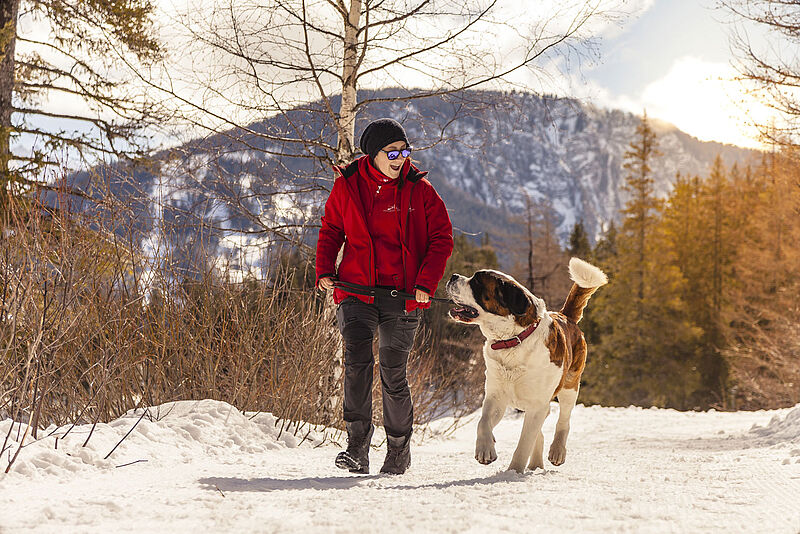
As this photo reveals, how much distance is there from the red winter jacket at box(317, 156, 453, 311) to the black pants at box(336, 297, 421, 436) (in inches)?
3.4

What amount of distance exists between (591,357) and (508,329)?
34.6 metres

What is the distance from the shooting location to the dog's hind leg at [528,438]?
4293mm

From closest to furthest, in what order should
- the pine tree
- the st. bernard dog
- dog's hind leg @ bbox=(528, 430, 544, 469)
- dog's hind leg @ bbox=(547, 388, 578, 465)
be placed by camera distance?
the st. bernard dog < dog's hind leg @ bbox=(528, 430, 544, 469) < dog's hind leg @ bbox=(547, 388, 578, 465) < the pine tree

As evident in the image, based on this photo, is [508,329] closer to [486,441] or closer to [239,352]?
[486,441]

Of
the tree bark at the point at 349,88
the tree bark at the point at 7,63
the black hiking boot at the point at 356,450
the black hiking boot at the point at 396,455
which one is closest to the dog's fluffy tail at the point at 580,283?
the black hiking boot at the point at 396,455

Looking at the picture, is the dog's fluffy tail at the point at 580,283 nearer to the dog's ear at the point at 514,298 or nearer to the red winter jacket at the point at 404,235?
the dog's ear at the point at 514,298

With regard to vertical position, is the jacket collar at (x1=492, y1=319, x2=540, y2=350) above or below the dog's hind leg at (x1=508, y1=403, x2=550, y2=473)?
above

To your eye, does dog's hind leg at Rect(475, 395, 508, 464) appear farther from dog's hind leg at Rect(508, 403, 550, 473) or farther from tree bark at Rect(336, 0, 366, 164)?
tree bark at Rect(336, 0, 366, 164)

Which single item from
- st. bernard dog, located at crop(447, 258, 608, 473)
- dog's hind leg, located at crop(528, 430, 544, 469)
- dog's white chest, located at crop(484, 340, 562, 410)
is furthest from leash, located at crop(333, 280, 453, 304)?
dog's hind leg, located at crop(528, 430, 544, 469)

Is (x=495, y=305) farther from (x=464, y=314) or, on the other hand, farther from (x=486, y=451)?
(x=486, y=451)

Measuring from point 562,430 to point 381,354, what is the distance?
1733mm

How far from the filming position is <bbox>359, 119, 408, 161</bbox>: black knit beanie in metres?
4.25

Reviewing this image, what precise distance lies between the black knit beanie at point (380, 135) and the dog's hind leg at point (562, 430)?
89.9 inches

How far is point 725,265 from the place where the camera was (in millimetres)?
38250
